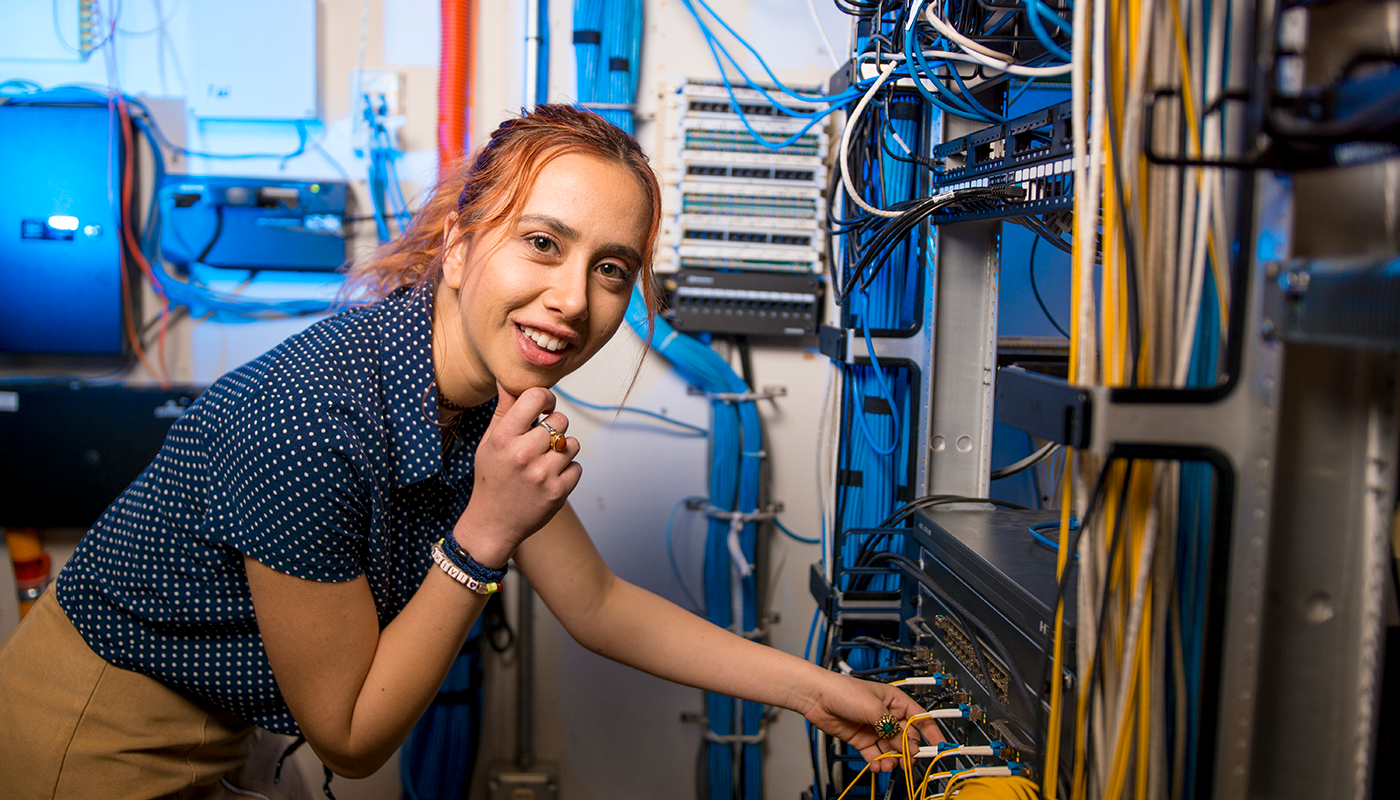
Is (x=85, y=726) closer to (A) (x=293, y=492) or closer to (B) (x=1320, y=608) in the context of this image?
(A) (x=293, y=492)

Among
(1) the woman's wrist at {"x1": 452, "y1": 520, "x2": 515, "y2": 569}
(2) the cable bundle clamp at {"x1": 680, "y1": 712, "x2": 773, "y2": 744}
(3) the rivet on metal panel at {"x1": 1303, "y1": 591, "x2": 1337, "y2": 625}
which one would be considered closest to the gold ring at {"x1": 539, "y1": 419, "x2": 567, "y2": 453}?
(1) the woman's wrist at {"x1": 452, "y1": 520, "x2": 515, "y2": 569}

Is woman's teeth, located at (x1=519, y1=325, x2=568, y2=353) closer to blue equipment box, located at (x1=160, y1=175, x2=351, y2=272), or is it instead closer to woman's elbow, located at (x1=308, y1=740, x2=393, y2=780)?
woman's elbow, located at (x1=308, y1=740, x2=393, y2=780)

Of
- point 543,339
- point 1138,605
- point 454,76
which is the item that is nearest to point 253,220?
point 454,76

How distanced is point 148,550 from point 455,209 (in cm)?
58

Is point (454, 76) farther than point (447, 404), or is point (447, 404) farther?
A: point (454, 76)

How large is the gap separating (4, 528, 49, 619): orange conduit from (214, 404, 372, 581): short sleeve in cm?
146

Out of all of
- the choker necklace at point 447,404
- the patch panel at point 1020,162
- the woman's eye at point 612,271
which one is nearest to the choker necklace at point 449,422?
the choker necklace at point 447,404

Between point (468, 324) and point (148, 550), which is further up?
point (468, 324)

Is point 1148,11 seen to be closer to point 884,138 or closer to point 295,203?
point 884,138

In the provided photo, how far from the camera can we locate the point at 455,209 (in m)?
1.12

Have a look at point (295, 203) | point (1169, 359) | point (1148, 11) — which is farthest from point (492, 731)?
point (1148, 11)

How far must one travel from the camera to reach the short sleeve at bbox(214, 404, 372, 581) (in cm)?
85

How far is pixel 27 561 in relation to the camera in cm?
188

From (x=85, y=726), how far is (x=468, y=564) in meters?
0.56
